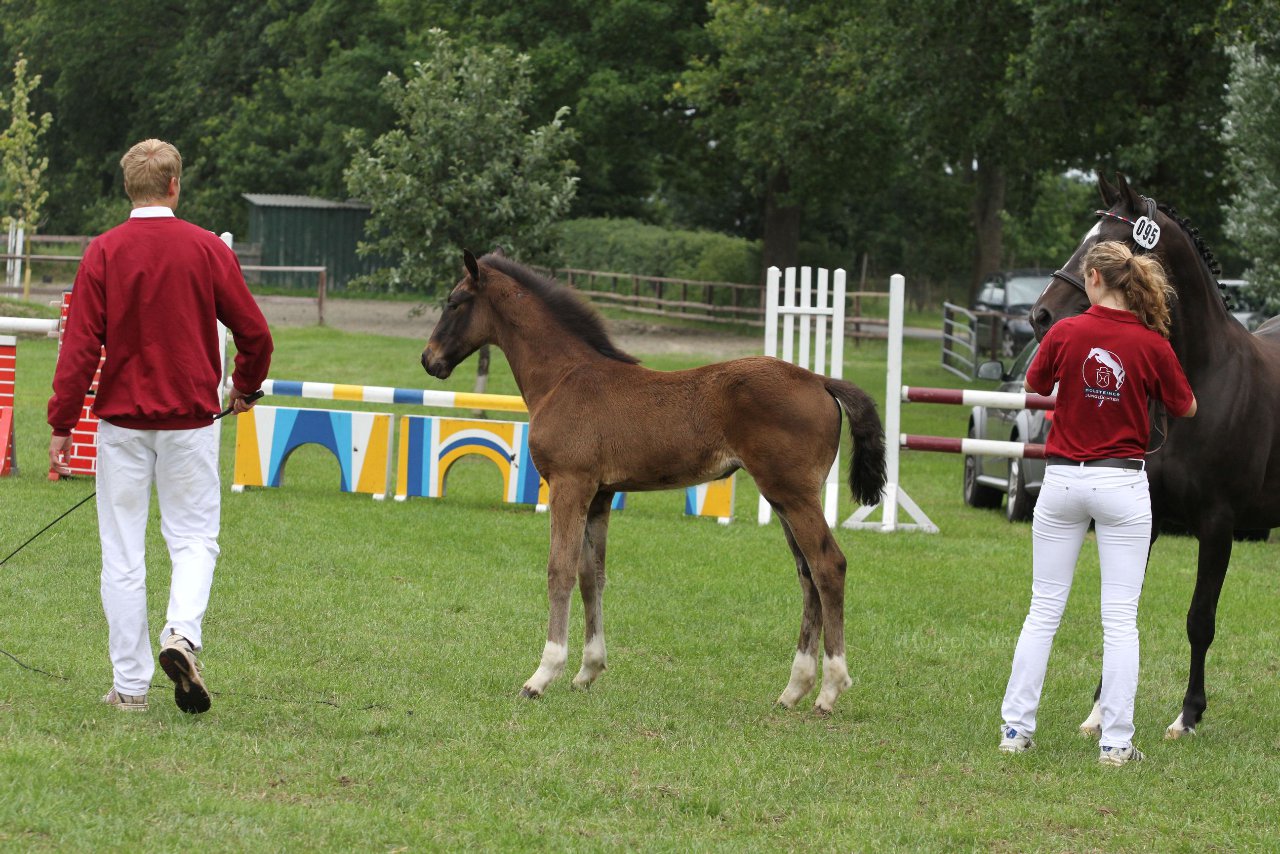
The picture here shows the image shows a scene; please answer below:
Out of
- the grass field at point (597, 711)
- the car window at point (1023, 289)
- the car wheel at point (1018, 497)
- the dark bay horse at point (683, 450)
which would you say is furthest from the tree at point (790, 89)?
the dark bay horse at point (683, 450)

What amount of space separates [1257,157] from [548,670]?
12.8 m

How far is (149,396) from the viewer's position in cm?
559

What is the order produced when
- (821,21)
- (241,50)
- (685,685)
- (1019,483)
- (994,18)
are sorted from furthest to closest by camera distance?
(241,50) < (821,21) < (994,18) < (1019,483) < (685,685)

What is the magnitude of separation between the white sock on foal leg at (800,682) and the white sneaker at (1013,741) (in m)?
1.02

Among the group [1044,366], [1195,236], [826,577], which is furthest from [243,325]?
[1195,236]

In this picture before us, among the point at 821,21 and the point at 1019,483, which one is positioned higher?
the point at 821,21

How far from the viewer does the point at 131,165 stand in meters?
5.72

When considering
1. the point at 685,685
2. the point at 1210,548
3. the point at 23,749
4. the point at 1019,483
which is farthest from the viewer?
the point at 1019,483

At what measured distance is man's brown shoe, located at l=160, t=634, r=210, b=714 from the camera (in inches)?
218

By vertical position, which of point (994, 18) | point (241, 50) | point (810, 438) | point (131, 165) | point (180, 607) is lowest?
point (180, 607)

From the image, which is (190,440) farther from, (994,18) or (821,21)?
(821,21)

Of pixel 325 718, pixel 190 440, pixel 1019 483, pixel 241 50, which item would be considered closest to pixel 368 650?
pixel 325 718

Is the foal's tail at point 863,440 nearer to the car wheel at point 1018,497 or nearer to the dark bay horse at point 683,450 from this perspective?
the dark bay horse at point 683,450

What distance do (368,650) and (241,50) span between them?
50.1 meters
